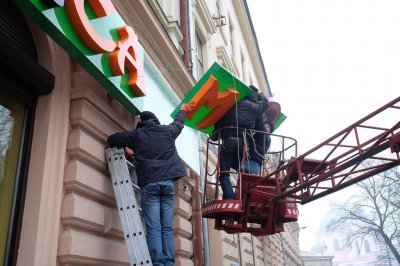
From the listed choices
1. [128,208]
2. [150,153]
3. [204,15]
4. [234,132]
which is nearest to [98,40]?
[150,153]

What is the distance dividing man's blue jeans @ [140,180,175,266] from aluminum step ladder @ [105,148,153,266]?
16cm

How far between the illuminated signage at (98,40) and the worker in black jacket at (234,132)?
148 centimetres

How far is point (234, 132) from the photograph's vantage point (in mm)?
5547

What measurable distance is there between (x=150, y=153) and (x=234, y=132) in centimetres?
184

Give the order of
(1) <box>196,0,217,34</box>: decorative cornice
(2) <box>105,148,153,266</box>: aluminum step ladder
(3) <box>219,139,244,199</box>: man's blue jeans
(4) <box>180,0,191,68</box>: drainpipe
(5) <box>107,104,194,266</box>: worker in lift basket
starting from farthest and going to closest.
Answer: (1) <box>196,0,217,34</box>: decorative cornice → (4) <box>180,0,191,68</box>: drainpipe → (3) <box>219,139,244,199</box>: man's blue jeans → (5) <box>107,104,194,266</box>: worker in lift basket → (2) <box>105,148,153,266</box>: aluminum step ladder

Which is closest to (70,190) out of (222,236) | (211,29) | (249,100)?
(249,100)

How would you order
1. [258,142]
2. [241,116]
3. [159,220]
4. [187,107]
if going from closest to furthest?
1. [159,220]
2. [187,107]
3. [241,116]
4. [258,142]

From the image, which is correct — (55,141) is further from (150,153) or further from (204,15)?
(204,15)

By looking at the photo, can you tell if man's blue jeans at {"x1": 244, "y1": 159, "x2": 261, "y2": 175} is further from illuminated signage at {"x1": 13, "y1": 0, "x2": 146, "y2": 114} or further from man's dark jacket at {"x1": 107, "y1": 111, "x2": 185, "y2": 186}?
illuminated signage at {"x1": 13, "y1": 0, "x2": 146, "y2": 114}

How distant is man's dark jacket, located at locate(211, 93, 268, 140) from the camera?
5.54 m

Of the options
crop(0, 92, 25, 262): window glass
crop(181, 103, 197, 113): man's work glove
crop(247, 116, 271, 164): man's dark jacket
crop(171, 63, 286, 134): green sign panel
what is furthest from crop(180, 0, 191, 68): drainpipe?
crop(0, 92, 25, 262): window glass

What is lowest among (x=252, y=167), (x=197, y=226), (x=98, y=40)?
(x=197, y=226)

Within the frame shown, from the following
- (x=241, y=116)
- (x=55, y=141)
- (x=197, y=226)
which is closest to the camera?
(x=55, y=141)

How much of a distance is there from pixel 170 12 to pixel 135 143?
504 cm
